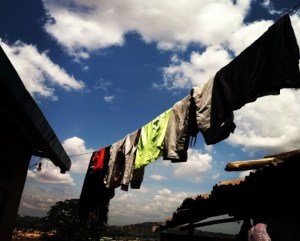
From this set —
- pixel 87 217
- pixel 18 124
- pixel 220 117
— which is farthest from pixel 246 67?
pixel 87 217

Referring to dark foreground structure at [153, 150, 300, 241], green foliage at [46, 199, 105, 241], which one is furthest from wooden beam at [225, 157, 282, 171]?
green foliage at [46, 199, 105, 241]

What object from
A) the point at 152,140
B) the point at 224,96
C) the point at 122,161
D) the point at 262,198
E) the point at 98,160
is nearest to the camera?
the point at 224,96

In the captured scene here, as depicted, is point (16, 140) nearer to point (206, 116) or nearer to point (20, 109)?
point (20, 109)

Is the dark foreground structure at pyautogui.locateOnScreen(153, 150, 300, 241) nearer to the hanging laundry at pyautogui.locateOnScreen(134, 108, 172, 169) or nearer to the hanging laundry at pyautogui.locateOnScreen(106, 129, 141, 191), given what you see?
the hanging laundry at pyautogui.locateOnScreen(134, 108, 172, 169)

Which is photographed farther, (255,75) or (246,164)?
(246,164)

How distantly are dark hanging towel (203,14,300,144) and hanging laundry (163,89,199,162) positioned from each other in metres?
0.69

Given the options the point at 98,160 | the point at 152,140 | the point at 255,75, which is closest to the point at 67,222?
the point at 98,160

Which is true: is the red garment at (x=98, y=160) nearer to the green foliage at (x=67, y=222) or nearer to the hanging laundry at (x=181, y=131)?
the hanging laundry at (x=181, y=131)

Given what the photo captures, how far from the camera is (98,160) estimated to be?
336 inches

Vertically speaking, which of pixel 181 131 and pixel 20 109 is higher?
pixel 181 131

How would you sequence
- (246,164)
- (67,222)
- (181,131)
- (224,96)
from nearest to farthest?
(224,96) → (246,164) → (181,131) → (67,222)

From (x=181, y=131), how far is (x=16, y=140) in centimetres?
330

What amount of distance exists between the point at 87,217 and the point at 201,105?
23.3 ft

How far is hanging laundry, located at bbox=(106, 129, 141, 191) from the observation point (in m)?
6.82
